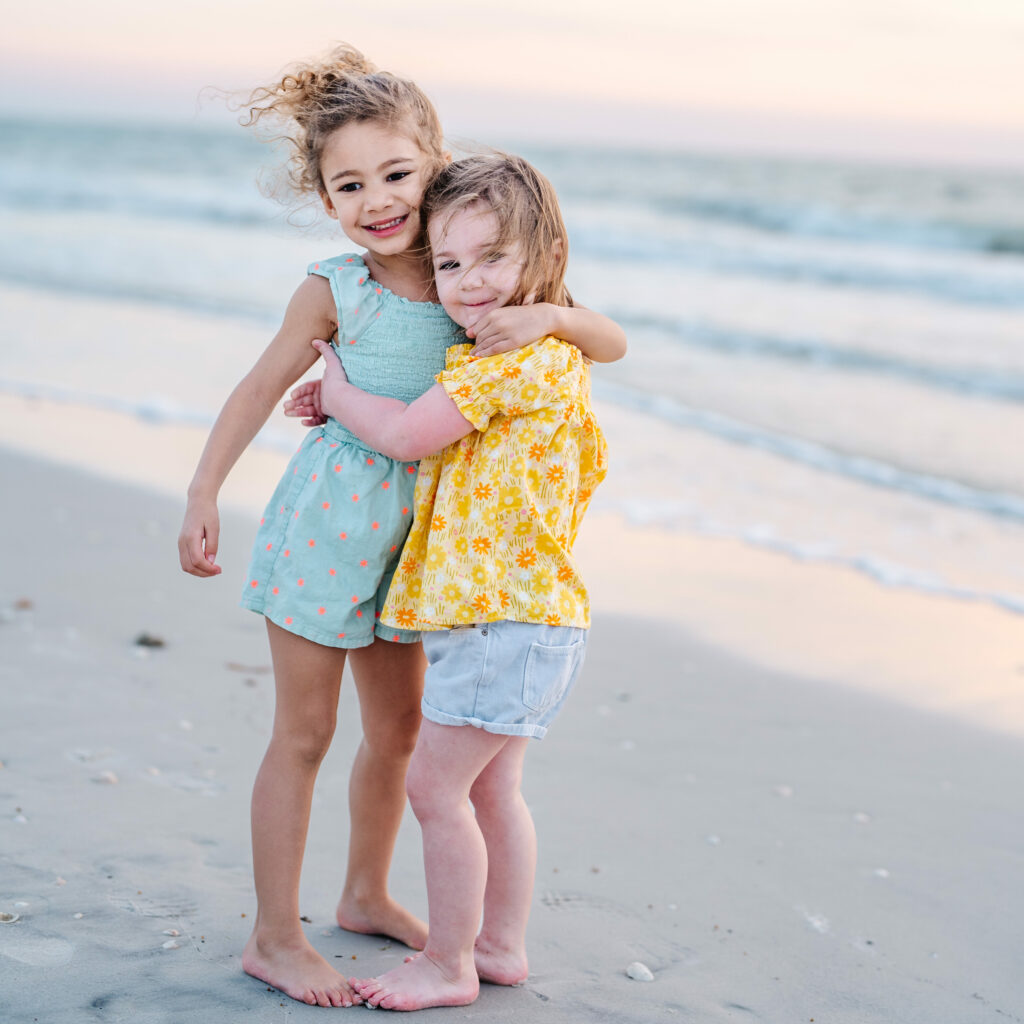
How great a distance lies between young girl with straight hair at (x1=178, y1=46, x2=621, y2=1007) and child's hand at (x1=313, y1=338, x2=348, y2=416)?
0.03 meters

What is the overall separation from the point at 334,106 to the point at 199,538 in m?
0.90

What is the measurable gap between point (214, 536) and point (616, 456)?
4672 millimetres

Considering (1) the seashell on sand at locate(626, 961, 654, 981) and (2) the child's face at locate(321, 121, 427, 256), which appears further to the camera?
(1) the seashell on sand at locate(626, 961, 654, 981)

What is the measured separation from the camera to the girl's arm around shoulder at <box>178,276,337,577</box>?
7.66 ft

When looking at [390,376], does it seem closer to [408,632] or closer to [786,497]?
[408,632]

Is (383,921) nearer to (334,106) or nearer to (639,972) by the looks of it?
(639,972)

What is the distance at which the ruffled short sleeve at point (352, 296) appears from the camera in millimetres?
2328

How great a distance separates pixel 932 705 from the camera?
4.05 m

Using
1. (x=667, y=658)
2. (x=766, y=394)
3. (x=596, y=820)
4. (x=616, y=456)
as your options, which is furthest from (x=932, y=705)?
(x=766, y=394)

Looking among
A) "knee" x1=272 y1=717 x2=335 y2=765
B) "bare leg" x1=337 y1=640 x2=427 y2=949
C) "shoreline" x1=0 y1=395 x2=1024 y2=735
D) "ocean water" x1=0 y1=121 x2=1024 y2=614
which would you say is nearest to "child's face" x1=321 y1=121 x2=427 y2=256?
"ocean water" x1=0 y1=121 x2=1024 y2=614

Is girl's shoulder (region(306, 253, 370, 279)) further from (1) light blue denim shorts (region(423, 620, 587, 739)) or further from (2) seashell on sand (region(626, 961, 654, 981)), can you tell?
(2) seashell on sand (region(626, 961, 654, 981))

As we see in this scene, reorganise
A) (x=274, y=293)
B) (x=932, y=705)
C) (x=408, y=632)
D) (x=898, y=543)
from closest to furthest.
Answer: (x=408, y=632) < (x=932, y=705) < (x=898, y=543) < (x=274, y=293)

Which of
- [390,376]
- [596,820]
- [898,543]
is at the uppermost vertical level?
[390,376]

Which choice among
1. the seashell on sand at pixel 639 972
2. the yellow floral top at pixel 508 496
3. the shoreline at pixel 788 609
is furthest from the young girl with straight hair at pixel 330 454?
the shoreline at pixel 788 609
